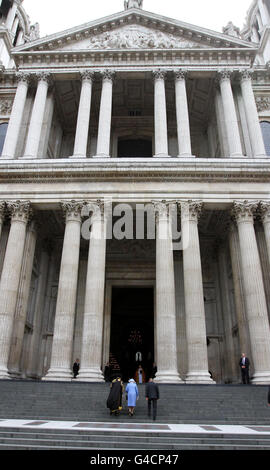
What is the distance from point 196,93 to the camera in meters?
24.2

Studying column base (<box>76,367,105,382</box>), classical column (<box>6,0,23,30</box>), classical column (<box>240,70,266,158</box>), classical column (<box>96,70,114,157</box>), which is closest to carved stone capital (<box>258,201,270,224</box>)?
classical column (<box>240,70,266,158</box>)

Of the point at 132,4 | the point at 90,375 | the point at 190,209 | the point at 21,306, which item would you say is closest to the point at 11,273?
the point at 21,306

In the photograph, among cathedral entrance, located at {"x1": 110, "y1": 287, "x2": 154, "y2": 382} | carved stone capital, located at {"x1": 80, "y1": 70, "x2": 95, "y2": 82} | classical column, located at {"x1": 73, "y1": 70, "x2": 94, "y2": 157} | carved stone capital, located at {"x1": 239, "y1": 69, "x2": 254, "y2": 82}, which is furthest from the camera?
cathedral entrance, located at {"x1": 110, "y1": 287, "x2": 154, "y2": 382}

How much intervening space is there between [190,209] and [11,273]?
30.6 ft

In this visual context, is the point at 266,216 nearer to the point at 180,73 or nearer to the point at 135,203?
the point at 135,203

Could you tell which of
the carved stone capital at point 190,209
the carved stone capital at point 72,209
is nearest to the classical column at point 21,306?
the carved stone capital at point 72,209

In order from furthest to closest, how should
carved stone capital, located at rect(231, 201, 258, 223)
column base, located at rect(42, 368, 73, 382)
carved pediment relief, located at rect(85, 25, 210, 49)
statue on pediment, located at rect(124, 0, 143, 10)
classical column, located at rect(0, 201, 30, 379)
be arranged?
statue on pediment, located at rect(124, 0, 143, 10) → carved pediment relief, located at rect(85, 25, 210, 49) → carved stone capital, located at rect(231, 201, 258, 223) → classical column, located at rect(0, 201, 30, 379) → column base, located at rect(42, 368, 73, 382)

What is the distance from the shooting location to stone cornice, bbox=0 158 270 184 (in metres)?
18.3

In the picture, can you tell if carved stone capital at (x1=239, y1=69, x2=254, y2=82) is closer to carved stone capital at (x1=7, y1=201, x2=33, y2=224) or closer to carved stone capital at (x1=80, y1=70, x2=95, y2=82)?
carved stone capital at (x1=80, y1=70, x2=95, y2=82)

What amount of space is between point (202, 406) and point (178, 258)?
11866 mm
